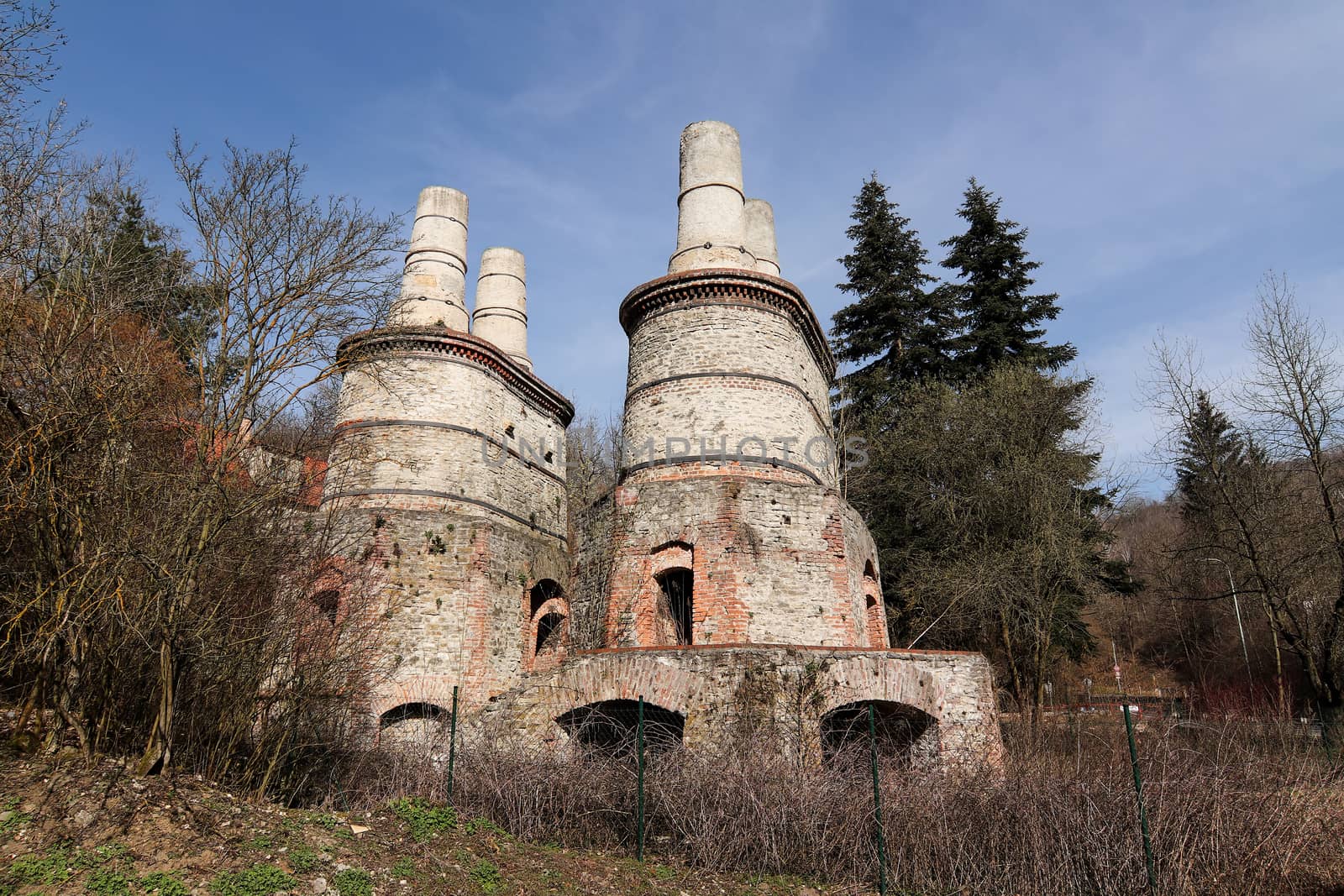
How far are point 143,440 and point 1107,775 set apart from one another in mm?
9495

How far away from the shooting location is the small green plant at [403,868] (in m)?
5.99

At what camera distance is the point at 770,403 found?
12500 millimetres

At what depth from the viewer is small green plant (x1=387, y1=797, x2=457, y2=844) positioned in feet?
22.2

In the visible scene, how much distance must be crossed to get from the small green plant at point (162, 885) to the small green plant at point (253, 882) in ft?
0.58

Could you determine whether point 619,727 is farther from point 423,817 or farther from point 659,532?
point 659,532

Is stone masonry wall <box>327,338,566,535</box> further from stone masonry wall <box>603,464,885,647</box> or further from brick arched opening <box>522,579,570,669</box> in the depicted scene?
stone masonry wall <box>603,464,885,647</box>

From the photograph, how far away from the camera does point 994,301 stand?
21.0m

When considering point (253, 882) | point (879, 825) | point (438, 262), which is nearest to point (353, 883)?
point (253, 882)

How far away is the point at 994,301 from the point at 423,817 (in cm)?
1922

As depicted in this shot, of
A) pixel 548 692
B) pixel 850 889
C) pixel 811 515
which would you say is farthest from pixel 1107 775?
pixel 548 692

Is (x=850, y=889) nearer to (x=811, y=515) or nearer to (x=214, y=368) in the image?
(x=811, y=515)

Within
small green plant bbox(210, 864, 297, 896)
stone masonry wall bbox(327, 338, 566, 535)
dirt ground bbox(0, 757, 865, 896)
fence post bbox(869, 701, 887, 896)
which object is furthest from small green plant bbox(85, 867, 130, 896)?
stone masonry wall bbox(327, 338, 566, 535)

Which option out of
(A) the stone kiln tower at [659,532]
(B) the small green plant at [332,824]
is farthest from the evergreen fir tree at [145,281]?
(B) the small green plant at [332,824]

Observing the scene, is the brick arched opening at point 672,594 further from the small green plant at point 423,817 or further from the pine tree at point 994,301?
the pine tree at point 994,301
